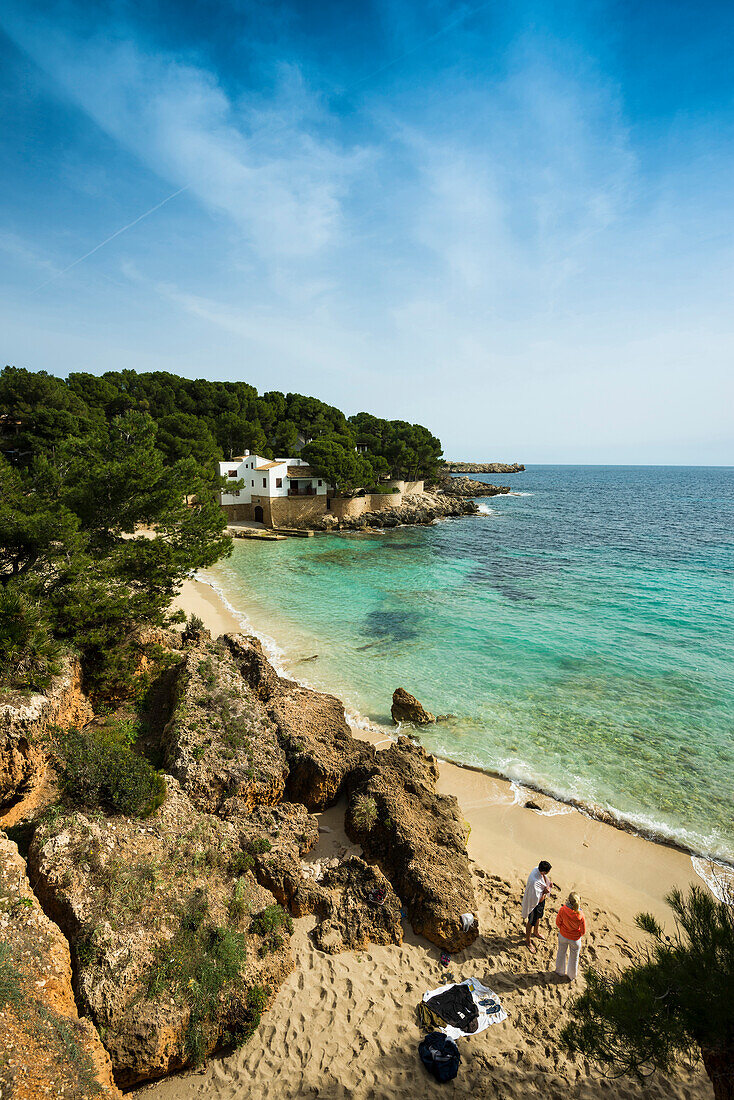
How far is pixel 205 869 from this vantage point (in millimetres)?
6641

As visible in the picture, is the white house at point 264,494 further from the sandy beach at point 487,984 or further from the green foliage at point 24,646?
the sandy beach at point 487,984

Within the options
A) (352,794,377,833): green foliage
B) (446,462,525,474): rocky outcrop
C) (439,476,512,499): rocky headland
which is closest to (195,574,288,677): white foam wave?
(352,794,377,833): green foliage

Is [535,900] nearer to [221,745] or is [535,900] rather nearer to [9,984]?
[221,745]

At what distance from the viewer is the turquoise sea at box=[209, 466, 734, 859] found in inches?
477

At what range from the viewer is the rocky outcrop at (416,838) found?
7.10m

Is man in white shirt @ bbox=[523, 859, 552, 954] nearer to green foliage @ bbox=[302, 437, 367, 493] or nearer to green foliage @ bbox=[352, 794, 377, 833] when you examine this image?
green foliage @ bbox=[352, 794, 377, 833]

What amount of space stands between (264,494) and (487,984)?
46116mm

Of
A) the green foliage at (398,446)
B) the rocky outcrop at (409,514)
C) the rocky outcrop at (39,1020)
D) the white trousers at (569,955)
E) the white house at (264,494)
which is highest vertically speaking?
the green foliage at (398,446)

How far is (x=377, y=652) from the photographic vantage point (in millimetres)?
19188

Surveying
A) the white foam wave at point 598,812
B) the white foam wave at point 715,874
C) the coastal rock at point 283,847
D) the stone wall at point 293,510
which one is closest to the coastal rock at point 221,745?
the coastal rock at point 283,847

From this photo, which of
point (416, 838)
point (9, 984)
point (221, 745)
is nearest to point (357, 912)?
point (416, 838)

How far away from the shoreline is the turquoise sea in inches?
15.3

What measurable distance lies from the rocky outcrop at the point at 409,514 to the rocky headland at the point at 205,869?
4123 centimetres

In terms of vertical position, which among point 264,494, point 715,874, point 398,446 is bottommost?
point 715,874
